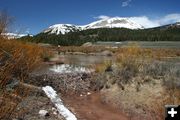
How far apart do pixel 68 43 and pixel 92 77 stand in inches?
3815

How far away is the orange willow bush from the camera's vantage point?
17.9 feet

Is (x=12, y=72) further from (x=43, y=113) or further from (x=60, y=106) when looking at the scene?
(x=60, y=106)

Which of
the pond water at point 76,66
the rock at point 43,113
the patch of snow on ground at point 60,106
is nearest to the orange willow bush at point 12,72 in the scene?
the rock at point 43,113

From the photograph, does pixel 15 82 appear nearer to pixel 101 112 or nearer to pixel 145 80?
pixel 101 112

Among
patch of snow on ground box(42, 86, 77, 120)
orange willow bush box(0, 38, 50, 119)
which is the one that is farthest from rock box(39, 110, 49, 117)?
orange willow bush box(0, 38, 50, 119)

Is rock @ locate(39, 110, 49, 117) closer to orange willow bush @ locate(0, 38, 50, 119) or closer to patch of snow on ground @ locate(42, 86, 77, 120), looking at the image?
patch of snow on ground @ locate(42, 86, 77, 120)

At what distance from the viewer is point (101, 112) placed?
1235cm

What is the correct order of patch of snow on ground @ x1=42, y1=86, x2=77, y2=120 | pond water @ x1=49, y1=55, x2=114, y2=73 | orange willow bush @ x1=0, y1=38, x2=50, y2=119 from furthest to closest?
pond water @ x1=49, y1=55, x2=114, y2=73 < patch of snow on ground @ x1=42, y1=86, x2=77, y2=120 < orange willow bush @ x1=0, y1=38, x2=50, y2=119

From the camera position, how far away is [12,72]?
406 inches

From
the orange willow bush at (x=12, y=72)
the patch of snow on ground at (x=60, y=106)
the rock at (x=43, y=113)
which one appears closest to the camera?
the orange willow bush at (x=12, y=72)

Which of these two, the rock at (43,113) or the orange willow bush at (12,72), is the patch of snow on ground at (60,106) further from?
the orange willow bush at (12,72)

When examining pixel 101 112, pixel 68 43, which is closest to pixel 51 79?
pixel 101 112

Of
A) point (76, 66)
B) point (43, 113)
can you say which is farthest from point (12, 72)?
point (76, 66)

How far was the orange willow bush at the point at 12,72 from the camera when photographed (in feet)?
17.9
